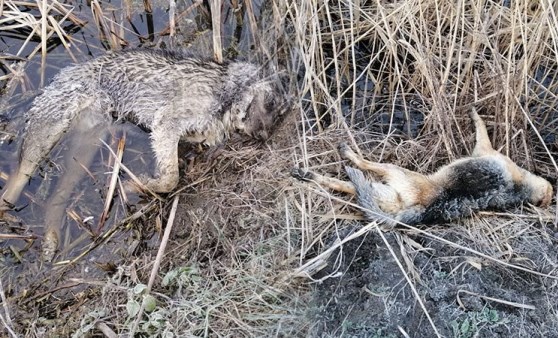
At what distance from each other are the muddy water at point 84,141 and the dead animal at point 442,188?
1343 mm

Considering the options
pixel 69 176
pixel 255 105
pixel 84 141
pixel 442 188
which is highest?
pixel 255 105

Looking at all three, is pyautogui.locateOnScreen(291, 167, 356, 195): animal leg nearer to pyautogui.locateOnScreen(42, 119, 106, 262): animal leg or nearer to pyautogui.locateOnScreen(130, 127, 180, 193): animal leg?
pyautogui.locateOnScreen(130, 127, 180, 193): animal leg

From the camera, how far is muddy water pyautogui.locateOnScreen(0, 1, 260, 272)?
13.4 ft

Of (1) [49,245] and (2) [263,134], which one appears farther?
(2) [263,134]

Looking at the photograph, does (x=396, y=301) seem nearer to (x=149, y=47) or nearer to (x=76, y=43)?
(x=149, y=47)

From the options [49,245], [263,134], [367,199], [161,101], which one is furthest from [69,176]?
[367,199]

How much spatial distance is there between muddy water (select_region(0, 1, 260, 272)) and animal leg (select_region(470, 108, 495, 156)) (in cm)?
191

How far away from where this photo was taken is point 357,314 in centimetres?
351

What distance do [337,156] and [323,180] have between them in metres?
0.28

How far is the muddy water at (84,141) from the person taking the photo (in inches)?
161

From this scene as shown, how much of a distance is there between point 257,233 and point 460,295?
1.33 m

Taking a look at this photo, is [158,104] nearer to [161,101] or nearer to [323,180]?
[161,101]

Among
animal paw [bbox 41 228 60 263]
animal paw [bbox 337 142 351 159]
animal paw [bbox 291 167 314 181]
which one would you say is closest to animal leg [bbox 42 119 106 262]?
animal paw [bbox 41 228 60 263]

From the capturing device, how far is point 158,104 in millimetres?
4398
